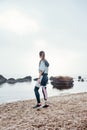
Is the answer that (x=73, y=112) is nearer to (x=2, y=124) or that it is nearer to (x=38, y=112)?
(x=38, y=112)

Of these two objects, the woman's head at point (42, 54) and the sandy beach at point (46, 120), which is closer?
the sandy beach at point (46, 120)

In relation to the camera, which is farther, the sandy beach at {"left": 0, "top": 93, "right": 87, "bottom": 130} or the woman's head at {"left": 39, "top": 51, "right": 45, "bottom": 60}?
the woman's head at {"left": 39, "top": 51, "right": 45, "bottom": 60}

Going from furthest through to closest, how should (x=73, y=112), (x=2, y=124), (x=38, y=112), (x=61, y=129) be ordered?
(x=38, y=112)
(x=73, y=112)
(x=2, y=124)
(x=61, y=129)

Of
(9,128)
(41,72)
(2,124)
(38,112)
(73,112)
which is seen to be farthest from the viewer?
(41,72)

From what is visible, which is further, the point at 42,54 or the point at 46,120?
the point at 42,54

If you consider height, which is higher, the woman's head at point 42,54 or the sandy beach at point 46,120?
the woman's head at point 42,54

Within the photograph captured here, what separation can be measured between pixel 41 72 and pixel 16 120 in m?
3.86

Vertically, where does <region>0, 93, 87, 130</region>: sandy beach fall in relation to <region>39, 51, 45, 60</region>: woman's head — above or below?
below

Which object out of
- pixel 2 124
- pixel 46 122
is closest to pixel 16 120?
pixel 2 124

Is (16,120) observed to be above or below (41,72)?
below

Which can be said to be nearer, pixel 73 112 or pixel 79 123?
pixel 79 123

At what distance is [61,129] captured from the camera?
34.3ft

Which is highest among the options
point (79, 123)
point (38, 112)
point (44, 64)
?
point (44, 64)

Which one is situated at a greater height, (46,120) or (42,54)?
(42,54)
